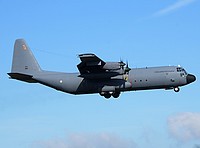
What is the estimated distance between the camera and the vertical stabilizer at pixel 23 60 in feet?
161

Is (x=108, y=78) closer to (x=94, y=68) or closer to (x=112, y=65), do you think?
(x=94, y=68)

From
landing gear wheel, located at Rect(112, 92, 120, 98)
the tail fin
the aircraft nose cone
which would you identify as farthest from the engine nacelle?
the tail fin

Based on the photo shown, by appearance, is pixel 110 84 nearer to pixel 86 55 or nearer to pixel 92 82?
pixel 92 82

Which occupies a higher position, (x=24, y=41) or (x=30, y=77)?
(x=24, y=41)

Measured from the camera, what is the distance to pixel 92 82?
46.0 m

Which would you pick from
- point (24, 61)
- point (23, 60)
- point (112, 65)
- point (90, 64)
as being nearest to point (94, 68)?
point (90, 64)

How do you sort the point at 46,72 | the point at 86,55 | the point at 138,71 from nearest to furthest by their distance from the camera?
the point at 86,55
the point at 138,71
the point at 46,72

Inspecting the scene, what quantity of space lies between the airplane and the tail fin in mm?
1007

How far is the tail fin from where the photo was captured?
160 feet

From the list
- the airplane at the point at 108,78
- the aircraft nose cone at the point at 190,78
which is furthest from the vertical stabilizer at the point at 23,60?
the aircraft nose cone at the point at 190,78

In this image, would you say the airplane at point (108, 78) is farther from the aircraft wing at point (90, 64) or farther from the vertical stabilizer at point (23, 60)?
the vertical stabilizer at point (23, 60)

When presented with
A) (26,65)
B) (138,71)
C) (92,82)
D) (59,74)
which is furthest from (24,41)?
(138,71)

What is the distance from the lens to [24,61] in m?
49.4

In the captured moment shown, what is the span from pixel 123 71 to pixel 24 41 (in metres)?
11.9
